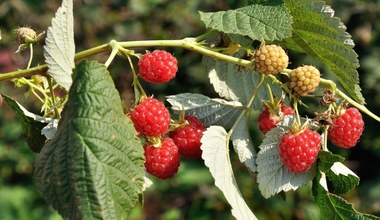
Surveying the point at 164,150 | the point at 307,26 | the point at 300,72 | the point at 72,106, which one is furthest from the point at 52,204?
the point at 307,26

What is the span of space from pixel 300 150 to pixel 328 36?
268 millimetres

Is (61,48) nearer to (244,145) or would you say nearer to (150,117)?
(150,117)

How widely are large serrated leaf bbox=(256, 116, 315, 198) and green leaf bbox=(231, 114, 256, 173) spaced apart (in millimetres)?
27

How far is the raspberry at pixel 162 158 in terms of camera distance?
1403mm

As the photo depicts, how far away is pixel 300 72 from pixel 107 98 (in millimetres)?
385

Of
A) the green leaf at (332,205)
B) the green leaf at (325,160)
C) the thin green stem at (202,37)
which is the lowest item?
the green leaf at (332,205)

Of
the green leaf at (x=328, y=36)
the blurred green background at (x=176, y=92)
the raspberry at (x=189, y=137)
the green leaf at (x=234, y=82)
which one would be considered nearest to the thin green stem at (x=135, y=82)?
the raspberry at (x=189, y=137)

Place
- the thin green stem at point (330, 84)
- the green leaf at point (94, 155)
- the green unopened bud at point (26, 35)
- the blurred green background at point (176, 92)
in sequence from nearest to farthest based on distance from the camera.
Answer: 1. the green leaf at point (94, 155)
2. the thin green stem at point (330, 84)
3. the green unopened bud at point (26, 35)
4. the blurred green background at point (176, 92)

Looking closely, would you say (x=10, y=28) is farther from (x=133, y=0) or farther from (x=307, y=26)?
(x=307, y=26)

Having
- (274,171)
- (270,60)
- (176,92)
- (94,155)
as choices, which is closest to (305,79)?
(270,60)

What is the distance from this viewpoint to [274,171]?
4.73 feet

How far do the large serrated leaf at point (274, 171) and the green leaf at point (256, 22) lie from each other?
0.58 feet

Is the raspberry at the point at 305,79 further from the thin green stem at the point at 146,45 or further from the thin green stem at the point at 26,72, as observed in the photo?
the thin green stem at the point at 26,72

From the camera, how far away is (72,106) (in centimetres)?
118
